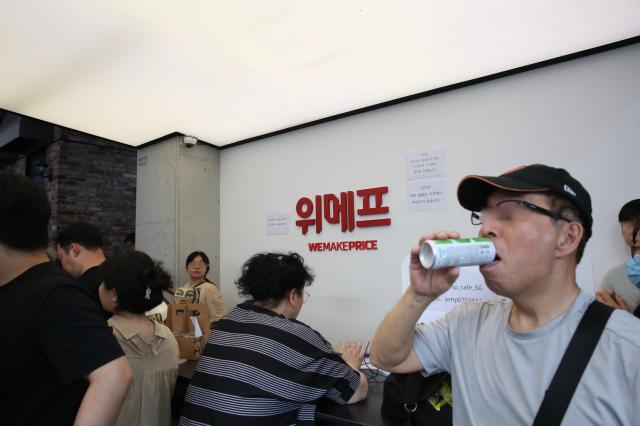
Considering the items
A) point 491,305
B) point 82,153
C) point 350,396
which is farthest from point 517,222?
point 82,153

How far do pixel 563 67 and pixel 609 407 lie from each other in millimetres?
1914

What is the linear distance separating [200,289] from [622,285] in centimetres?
277

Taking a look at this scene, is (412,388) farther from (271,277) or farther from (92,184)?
(92,184)

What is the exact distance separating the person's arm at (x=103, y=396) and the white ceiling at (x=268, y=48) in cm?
148

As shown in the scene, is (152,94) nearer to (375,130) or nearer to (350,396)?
(375,130)

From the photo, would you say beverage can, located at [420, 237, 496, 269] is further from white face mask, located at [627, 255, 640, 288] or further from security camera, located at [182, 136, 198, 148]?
security camera, located at [182, 136, 198, 148]

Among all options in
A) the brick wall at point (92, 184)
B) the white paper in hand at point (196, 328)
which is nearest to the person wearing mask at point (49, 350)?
the white paper in hand at point (196, 328)

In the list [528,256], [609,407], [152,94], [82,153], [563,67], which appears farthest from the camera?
[82,153]

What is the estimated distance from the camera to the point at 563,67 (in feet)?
6.82

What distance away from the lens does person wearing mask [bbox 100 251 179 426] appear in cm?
166

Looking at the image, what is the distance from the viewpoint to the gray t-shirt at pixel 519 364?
29.2 inches

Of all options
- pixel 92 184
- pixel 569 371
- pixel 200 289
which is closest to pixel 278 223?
pixel 200 289

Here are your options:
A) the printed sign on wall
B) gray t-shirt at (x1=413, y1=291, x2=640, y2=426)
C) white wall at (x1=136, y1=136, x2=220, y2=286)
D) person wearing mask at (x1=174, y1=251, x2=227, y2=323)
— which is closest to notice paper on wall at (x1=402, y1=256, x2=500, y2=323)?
gray t-shirt at (x1=413, y1=291, x2=640, y2=426)

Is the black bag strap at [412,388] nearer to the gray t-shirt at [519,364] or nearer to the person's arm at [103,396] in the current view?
the gray t-shirt at [519,364]
